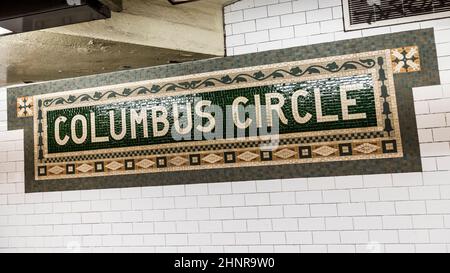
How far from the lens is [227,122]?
3.45 metres

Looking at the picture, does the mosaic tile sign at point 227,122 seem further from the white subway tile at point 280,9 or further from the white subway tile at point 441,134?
the white subway tile at point 280,9

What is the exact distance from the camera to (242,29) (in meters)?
3.47

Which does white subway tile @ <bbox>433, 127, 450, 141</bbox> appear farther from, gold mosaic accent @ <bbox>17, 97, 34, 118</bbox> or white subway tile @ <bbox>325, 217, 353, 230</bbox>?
gold mosaic accent @ <bbox>17, 97, 34, 118</bbox>

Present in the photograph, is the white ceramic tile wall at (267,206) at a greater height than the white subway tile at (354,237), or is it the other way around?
the white ceramic tile wall at (267,206)

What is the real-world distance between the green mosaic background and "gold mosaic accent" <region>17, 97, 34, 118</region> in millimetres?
216

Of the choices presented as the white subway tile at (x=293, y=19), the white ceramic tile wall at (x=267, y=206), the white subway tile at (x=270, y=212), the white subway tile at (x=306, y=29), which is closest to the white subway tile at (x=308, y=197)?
the white ceramic tile wall at (x=267, y=206)

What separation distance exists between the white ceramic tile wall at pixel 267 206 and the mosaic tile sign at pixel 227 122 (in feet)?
0.44

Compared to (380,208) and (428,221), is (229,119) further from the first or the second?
(428,221)

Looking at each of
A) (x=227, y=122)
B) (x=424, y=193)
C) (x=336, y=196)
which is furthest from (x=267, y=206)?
(x=424, y=193)

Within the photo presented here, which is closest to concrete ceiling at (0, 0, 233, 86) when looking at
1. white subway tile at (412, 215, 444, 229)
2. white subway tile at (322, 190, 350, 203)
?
white subway tile at (322, 190, 350, 203)

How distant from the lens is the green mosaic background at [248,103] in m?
3.18

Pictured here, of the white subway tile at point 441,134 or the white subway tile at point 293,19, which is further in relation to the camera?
the white subway tile at point 293,19

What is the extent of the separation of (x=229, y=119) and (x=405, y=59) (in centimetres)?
144
